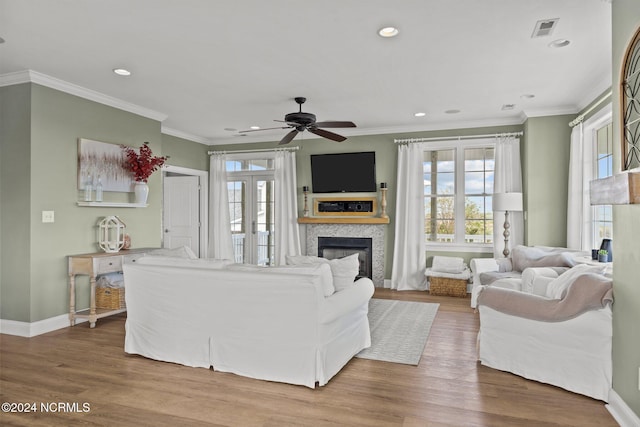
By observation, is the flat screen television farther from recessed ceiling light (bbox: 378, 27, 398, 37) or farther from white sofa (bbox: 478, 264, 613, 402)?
white sofa (bbox: 478, 264, 613, 402)

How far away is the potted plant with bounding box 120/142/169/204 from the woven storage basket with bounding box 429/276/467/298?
14.2 ft

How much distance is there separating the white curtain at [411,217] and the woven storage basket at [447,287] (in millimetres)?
353

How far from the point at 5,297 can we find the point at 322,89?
162 inches

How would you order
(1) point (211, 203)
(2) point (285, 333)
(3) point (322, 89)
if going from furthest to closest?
(1) point (211, 203) < (3) point (322, 89) < (2) point (285, 333)

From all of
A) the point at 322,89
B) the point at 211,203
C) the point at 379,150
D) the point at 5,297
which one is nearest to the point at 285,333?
the point at 322,89

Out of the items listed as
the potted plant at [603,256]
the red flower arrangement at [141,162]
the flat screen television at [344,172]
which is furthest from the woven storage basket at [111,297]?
the potted plant at [603,256]

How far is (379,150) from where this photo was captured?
6812 millimetres

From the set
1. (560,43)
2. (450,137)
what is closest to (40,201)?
(560,43)

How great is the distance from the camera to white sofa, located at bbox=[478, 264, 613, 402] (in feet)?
8.63

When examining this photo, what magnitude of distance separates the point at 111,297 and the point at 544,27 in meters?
5.01

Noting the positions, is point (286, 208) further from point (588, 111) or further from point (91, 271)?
point (588, 111)

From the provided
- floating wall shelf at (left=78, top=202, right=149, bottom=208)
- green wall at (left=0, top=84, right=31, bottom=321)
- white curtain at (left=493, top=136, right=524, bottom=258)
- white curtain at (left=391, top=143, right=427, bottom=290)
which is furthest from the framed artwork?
white curtain at (left=493, top=136, right=524, bottom=258)

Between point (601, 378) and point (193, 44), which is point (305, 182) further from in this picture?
point (601, 378)

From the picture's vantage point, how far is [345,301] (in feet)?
10.2
